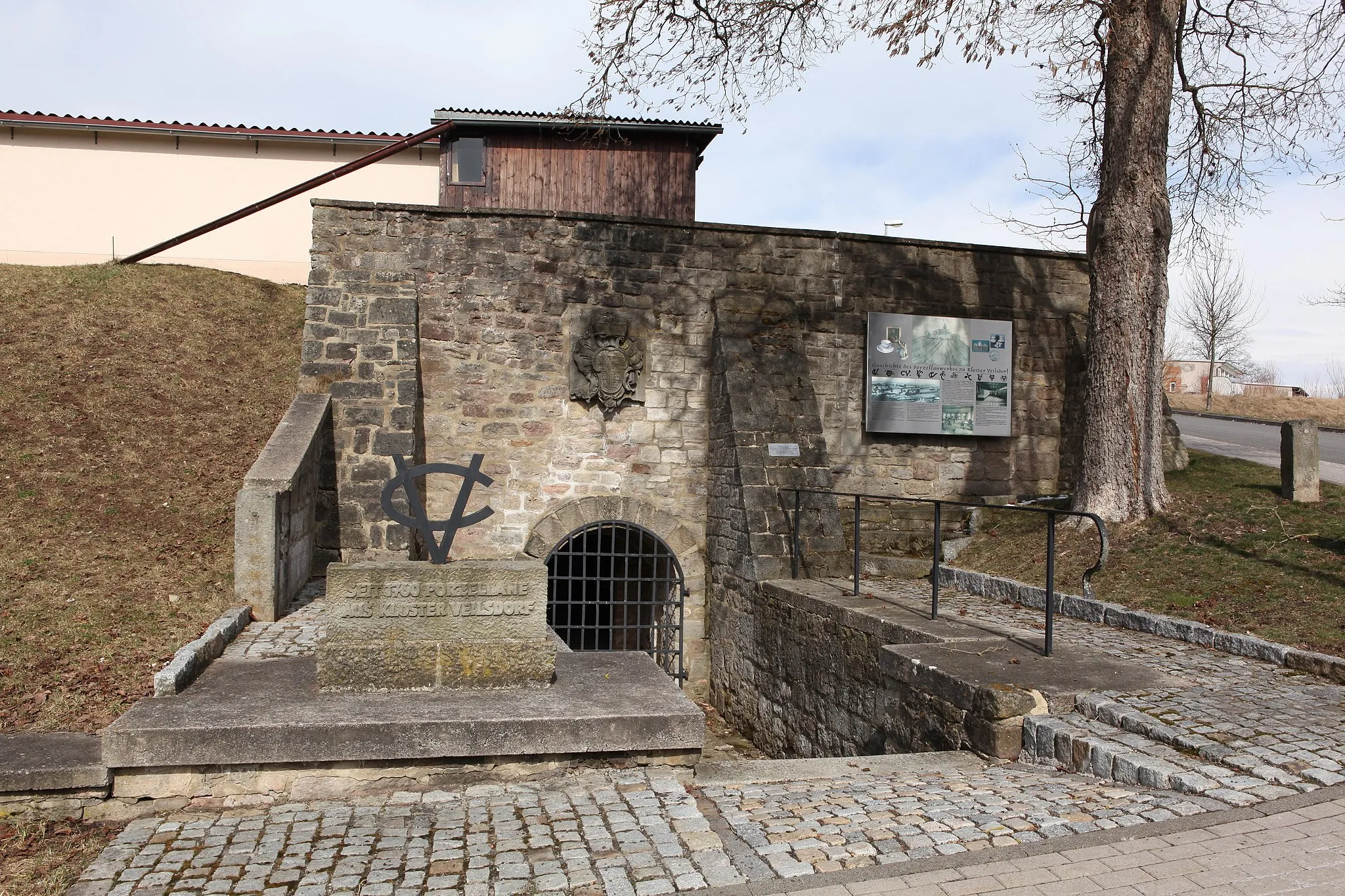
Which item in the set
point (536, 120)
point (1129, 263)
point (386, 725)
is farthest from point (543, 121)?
point (386, 725)

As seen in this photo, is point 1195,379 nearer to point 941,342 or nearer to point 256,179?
point 941,342

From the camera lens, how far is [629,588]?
37.4ft

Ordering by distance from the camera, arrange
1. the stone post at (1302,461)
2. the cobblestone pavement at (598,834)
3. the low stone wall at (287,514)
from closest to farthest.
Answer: the cobblestone pavement at (598,834), the low stone wall at (287,514), the stone post at (1302,461)

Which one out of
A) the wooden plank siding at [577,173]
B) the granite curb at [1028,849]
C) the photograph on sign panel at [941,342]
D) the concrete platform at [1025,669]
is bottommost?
the granite curb at [1028,849]

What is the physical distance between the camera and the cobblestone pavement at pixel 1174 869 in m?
3.02

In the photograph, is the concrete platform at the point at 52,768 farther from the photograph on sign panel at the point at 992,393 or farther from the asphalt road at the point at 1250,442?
the asphalt road at the point at 1250,442

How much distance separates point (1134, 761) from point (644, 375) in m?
6.94

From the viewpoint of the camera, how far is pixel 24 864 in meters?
3.66

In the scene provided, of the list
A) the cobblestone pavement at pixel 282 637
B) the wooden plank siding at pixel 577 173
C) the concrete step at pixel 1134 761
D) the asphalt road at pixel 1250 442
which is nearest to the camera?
the concrete step at pixel 1134 761

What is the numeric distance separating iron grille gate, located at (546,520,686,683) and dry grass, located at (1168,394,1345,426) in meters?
19.0

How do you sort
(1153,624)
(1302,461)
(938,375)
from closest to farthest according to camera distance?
(1153,624)
(1302,461)
(938,375)

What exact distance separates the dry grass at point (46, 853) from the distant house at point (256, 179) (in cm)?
1411

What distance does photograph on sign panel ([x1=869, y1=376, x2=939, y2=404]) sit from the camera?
430 inches

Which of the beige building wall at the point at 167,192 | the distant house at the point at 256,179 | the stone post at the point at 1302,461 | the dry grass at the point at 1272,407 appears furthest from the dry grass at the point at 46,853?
the dry grass at the point at 1272,407
